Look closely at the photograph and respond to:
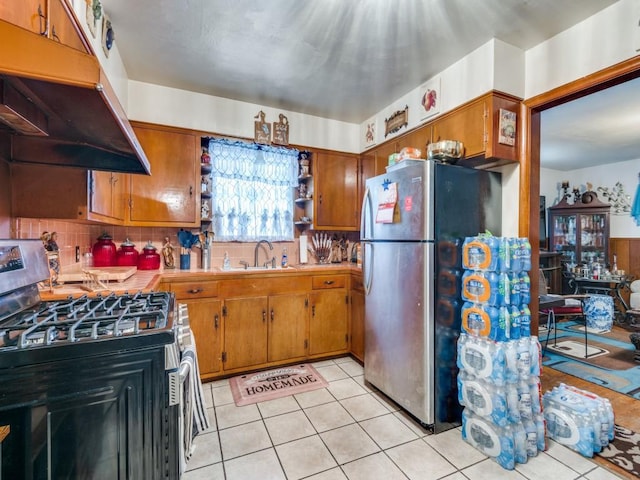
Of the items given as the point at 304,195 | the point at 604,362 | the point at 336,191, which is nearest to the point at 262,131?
the point at 304,195

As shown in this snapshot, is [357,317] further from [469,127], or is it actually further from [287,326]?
[469,127]

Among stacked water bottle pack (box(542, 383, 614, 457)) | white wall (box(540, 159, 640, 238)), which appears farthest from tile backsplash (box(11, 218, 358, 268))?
white wall (box(540, 159, 640, 238))

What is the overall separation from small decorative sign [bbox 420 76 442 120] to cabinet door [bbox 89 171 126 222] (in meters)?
2.38

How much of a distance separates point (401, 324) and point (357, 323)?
0.93 meters

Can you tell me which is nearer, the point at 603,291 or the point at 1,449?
the point at 1,449

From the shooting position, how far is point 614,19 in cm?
167

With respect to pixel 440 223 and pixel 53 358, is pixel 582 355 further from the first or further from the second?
pixel 53 358

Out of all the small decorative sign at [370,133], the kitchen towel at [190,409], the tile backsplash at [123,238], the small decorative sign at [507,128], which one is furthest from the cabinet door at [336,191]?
the kitchen towel at [190,409]

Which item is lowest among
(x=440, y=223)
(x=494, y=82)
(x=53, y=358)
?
(x=53, y=358)

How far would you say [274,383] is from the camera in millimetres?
2588

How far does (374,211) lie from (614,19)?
167cm

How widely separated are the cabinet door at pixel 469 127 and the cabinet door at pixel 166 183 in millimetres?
2113

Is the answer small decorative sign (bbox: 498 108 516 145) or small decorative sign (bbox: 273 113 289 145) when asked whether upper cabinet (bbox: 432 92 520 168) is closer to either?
small decorative sign (bbox: 498 108 516 145)

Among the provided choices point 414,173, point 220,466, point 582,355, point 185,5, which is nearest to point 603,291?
point 582,355
